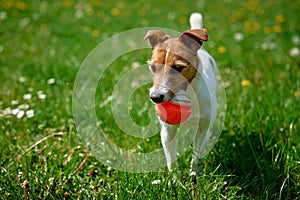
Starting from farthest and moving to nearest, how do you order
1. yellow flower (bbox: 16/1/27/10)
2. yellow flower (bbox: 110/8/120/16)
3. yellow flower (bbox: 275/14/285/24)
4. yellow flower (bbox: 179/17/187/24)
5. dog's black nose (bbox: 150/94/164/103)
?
yellow flower (bbox: 16/1/27/10), yellow flower (bbox: 110/8/120/16), yellow flower (bbox: 179/17/187/24), yellow flower (bbox: 275/14/285/24), dog's black nose (bbox: 150/94/164/103)

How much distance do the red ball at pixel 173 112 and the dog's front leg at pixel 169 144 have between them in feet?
0.47

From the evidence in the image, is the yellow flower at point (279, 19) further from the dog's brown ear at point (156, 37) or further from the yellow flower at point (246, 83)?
the dog's brown ear at point (156, 37)

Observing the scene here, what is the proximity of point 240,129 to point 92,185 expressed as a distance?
4.76 ft

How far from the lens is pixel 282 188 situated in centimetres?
289

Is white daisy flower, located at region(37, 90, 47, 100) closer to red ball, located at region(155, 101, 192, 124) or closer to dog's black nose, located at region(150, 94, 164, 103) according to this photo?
red ball, located at region(155, 101, 192, 124)

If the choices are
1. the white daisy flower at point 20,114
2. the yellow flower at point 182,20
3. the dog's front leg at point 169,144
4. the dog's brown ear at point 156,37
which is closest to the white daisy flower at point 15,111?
the white daisy flower at point 20,114

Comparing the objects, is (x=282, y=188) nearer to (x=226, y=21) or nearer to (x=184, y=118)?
(x=184, y=118)

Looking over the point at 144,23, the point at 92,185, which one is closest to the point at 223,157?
the point at 92,185

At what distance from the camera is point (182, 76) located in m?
2.82

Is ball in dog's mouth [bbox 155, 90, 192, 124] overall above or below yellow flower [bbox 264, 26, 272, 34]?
above

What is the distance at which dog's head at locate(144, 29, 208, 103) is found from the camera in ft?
A: 8.85

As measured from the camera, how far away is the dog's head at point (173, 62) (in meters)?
2.70

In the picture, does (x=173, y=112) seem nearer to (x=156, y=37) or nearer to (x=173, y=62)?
(x=173, y=62)

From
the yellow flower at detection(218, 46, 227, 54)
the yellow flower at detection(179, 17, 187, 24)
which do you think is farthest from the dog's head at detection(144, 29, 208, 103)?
the yellow flower at detection(179, 17, 187, 24)
